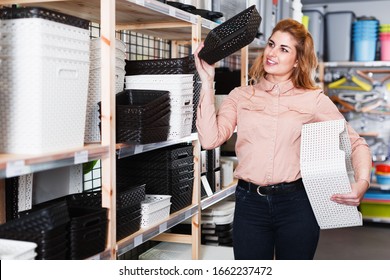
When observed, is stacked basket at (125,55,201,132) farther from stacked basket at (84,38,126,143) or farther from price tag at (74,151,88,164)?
price tag at (74,151,88,164)

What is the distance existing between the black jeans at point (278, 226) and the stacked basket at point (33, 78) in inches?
39.6

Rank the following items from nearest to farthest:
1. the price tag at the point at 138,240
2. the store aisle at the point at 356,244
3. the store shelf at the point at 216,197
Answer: the price tag at the point at 138,240
the store shelf at the point at 216,197
the store aisle at the point at 356,244

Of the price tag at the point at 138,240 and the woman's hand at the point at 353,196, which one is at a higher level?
the woman's hand at the point at 353,196

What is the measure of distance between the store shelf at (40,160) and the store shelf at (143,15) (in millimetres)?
714

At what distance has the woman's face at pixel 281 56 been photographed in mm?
2484

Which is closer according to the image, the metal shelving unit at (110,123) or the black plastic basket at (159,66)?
the metal shelving unit at (110,123)

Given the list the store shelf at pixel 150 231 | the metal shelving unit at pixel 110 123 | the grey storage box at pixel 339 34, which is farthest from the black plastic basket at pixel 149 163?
the grey storage box at pixel 339 34

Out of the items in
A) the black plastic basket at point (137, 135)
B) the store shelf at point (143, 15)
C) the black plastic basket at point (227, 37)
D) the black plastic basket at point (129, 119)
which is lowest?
the black plastic basket at point (137, 135)

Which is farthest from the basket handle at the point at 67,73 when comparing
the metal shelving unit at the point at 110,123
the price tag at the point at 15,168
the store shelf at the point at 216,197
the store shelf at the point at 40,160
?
the store shelf at the point at 216,197

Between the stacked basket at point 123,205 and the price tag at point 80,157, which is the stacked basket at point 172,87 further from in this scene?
the price tag at point 80,157

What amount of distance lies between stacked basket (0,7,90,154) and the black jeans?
101 centimetres

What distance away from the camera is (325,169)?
2289 mm

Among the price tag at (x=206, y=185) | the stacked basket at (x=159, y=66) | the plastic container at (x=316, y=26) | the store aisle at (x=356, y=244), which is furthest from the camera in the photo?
the plastic container at (x=316, y=26)

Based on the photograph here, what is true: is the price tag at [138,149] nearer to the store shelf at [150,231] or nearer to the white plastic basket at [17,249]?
the store shelf at [150,231]
